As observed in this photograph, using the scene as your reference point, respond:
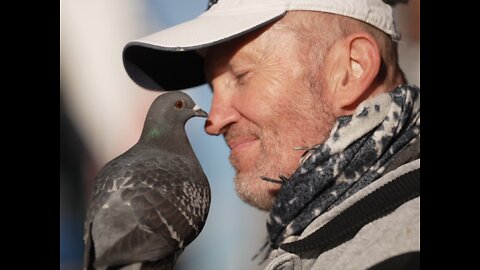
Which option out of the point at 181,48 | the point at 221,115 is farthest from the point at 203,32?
the point at 221,115

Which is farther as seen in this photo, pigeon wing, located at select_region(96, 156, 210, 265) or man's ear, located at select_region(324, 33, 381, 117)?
man's ear, located at select_region(324, 33, 381, 117)

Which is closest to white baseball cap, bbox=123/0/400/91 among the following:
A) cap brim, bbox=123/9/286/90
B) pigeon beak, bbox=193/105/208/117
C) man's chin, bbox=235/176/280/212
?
cap brim, bbox=123/9/286/90

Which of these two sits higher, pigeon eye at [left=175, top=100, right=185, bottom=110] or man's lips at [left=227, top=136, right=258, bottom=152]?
pigeon eye at [left=175, top=100, right=185, bottom=110]

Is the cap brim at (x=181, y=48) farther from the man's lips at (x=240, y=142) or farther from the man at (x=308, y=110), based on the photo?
the man's lips at (x=240, y=142)

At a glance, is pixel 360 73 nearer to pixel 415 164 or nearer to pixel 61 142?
pixel 415 164

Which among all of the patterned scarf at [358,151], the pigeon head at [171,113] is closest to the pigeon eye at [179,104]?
the pigeon head at [171,113]

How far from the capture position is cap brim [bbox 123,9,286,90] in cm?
111

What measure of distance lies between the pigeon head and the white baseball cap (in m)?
0.09

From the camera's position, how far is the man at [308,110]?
3.35 feet

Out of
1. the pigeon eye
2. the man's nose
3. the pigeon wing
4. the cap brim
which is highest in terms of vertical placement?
the cap brim

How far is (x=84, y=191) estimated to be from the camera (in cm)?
118

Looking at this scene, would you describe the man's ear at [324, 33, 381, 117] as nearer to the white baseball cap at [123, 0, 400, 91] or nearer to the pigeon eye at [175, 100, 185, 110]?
the white baseball cap at [123, 0, 400, 91]

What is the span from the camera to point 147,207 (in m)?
0.98

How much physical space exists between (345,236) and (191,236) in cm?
26
